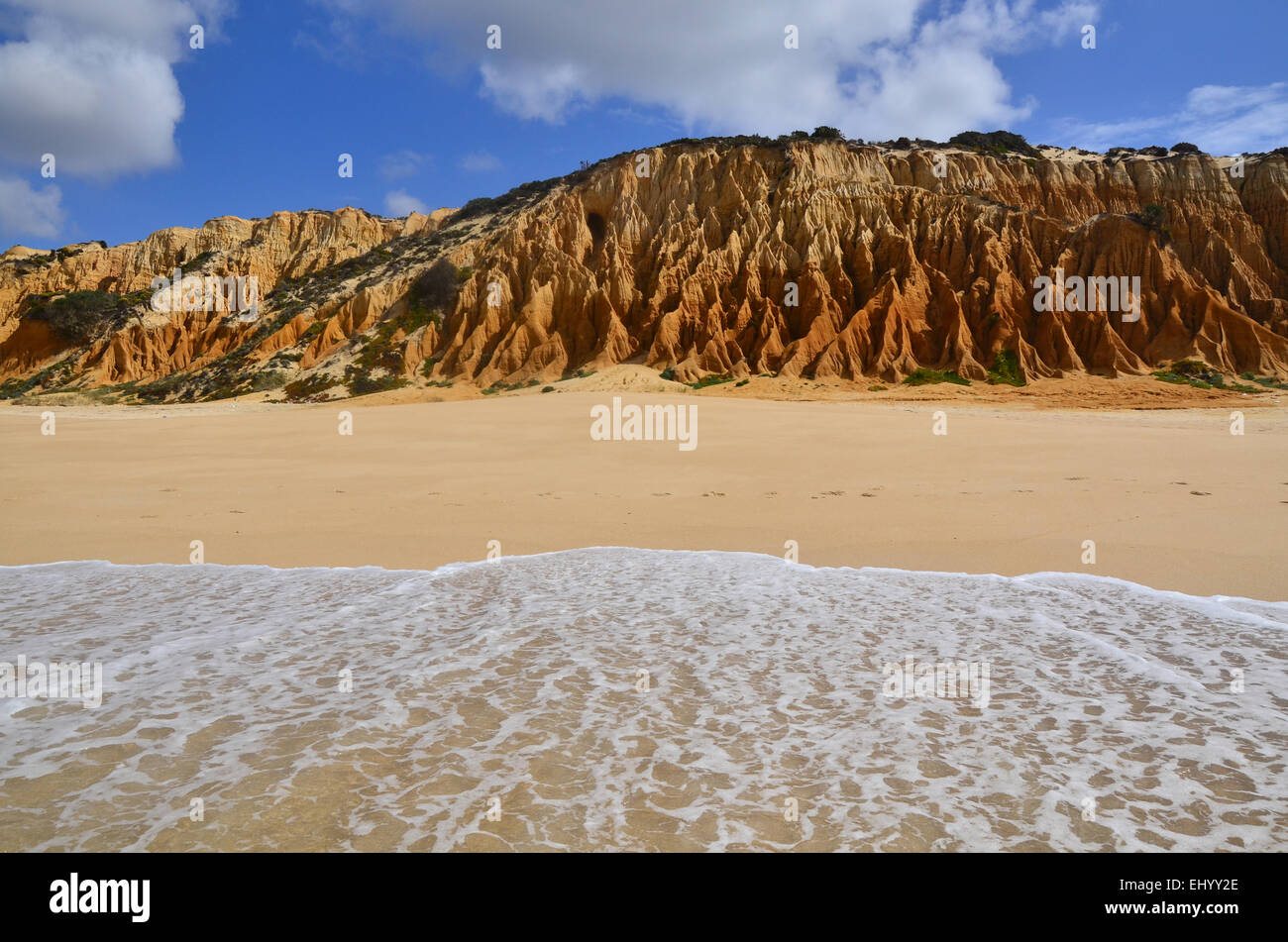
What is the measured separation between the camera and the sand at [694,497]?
6840 millimetres

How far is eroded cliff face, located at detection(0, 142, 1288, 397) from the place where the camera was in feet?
103

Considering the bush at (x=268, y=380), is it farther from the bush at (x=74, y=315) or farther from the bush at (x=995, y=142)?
the bush at (x=995, y=142)

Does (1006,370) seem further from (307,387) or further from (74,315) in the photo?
(74,315)

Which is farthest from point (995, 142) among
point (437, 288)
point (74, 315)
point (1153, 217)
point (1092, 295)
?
point (74, 315)

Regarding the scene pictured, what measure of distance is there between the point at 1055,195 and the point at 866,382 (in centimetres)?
2205

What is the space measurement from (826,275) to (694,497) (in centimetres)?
2843

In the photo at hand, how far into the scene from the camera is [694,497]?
941 cm

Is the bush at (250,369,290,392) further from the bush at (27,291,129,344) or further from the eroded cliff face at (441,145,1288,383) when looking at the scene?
the bush at (27,291,129,344)

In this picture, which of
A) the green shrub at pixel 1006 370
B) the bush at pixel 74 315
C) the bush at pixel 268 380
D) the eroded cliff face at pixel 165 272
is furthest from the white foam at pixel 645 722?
the bush at pixel 74 315

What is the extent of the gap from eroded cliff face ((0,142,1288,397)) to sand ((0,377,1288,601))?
1643cm

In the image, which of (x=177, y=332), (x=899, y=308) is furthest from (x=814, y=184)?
(x=177, y=332)

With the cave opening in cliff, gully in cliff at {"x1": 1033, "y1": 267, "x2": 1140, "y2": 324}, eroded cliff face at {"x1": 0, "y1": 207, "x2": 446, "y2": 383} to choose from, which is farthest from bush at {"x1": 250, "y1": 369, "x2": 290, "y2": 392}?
gully in cliff at {"x1": 1033, "y1": 267, "x2": 1140, "y2": 324}
